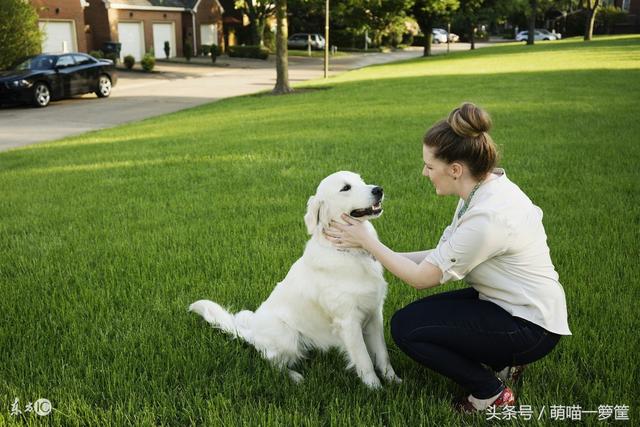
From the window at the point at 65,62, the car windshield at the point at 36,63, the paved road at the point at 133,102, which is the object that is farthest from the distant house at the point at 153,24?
the car windshield at the point at 36,63

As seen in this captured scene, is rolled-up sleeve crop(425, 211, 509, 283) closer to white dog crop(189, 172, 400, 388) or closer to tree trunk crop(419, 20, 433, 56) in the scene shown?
white dog crop(189, 172, 400, 388)

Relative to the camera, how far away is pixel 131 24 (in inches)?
1681

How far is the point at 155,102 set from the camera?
21.3 m

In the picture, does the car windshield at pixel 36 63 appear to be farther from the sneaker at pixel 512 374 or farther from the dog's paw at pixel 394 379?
the sneaker at pixel 512 374

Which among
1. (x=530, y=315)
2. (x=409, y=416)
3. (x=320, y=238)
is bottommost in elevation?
(x=409, y=416)

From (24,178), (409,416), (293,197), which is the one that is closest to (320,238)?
(409,416)

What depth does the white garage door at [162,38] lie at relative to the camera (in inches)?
1764

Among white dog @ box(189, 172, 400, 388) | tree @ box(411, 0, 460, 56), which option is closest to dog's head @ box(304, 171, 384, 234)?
white dog @ box(189, 172, 400, 388)

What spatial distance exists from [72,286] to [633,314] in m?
4.04

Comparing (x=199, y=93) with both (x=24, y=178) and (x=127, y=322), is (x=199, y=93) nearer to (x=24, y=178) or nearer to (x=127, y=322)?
(x=24, y=178)

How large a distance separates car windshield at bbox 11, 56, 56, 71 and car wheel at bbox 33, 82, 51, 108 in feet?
3.35

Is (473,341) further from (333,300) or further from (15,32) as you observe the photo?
(15,32)

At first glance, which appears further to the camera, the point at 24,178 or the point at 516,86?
the point at 516,86

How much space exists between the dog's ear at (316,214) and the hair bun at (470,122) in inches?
33.7
